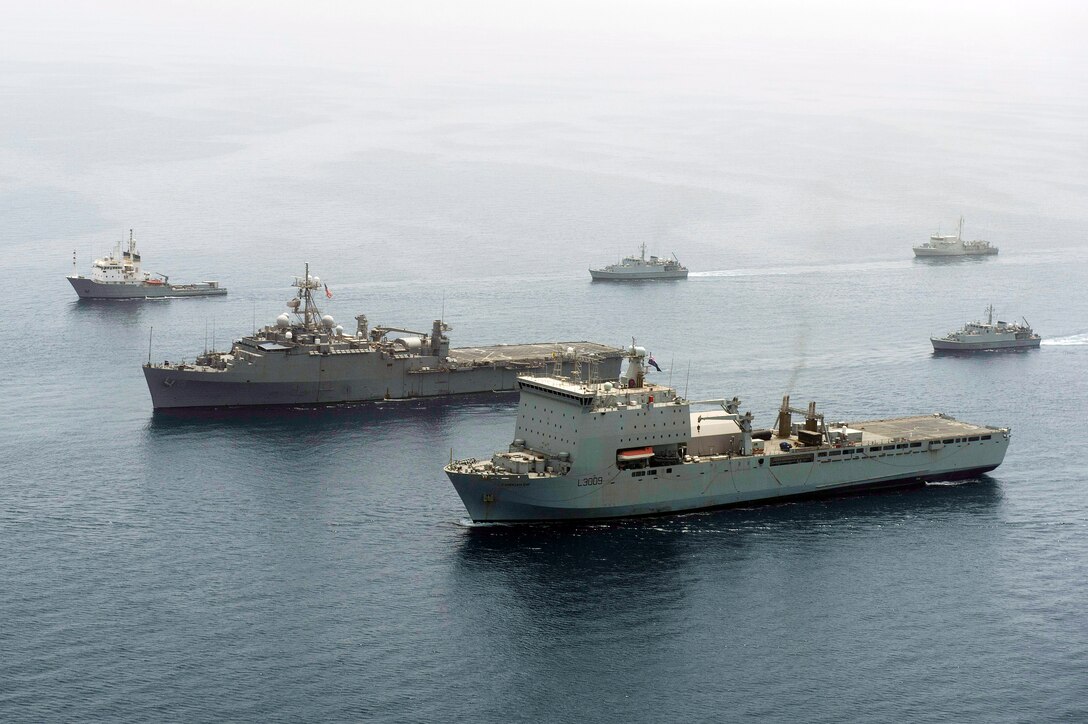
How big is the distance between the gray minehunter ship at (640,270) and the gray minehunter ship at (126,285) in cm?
3604

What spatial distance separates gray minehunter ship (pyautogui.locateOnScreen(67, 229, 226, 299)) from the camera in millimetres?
123875

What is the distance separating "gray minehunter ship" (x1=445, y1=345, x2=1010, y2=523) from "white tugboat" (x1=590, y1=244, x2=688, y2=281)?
6172cm

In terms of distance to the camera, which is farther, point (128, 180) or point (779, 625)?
point (128, 180)

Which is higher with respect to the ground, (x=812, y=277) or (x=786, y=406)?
(x=812, y=277)

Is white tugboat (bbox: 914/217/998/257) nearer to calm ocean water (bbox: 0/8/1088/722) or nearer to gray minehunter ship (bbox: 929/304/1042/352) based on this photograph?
calm ocean water (bbox: 0/8/1088/722)

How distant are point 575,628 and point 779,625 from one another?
8079 millimetres

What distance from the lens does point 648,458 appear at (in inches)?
2680

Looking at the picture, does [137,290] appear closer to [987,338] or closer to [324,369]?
[324,369]

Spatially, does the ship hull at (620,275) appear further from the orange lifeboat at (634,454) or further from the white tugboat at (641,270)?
the orange lifeboat at (634,454)

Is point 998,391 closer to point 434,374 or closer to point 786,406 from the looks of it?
point 786,406

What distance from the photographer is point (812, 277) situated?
451 feet

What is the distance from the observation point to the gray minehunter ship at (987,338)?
107m

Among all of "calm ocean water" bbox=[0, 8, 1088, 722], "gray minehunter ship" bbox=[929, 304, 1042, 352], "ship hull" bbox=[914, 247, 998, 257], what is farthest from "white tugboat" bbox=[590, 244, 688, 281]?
"gray minehunter ship" bbox=[929, 304, 1042, 352]

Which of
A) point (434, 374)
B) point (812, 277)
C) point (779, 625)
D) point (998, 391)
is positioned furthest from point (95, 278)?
point (779, 625)
